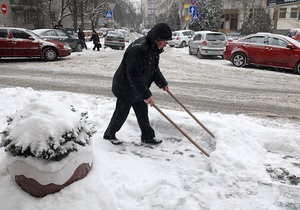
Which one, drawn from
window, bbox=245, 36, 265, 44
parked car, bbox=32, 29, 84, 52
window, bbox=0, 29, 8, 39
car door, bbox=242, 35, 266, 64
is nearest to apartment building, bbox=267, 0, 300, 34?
window, bbox=245, 36, 265, 44

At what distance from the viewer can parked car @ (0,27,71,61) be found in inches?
461

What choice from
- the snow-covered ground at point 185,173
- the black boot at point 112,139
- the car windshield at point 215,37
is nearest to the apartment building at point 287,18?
the car windshield at point 215,37

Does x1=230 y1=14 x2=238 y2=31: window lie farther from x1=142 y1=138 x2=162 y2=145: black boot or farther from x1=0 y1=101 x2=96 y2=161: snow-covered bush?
x1=0 y1=101 x2=96 y2=161: snow-covered bush

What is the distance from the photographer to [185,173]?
3.14 meters

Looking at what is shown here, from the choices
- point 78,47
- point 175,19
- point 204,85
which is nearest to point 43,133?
point 204,85

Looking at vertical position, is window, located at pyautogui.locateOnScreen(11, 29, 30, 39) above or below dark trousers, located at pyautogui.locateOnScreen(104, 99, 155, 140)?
Answer: above

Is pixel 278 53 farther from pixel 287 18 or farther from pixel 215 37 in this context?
pixel 287 18

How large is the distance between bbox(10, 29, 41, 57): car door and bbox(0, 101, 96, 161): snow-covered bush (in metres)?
10.6

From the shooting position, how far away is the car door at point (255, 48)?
36.0 ft

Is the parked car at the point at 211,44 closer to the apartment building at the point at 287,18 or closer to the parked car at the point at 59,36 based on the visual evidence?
the parked car at the point at 59,36

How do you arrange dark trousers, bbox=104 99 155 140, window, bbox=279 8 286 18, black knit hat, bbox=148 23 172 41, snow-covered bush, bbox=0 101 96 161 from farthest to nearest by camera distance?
window, bbox=279 8 286 18 → dark trousers, bbox=104 99 155 140 → black knit hat, bbox=148 23 172 41 → snow-covered bush, bbox=0 101 96 161

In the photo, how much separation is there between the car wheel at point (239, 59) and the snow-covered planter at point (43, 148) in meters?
10.6

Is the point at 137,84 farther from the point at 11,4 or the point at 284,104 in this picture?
the point at 11,4

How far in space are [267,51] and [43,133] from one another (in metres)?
10.5
